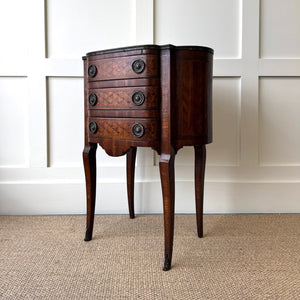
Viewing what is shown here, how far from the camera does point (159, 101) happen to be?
52.9 inches

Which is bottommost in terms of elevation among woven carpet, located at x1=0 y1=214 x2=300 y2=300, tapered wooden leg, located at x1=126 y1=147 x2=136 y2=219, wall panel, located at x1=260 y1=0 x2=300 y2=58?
woven carpet, located at x1=0 y1=214 x2=300 y2=300

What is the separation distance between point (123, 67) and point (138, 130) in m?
0.25

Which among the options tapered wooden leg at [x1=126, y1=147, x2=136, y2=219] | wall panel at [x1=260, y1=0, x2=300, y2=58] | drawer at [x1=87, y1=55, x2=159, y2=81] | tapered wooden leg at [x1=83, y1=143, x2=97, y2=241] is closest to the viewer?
drawer at [x1=87, y1=55, x2=159, y2=81]

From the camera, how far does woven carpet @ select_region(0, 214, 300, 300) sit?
1169mm

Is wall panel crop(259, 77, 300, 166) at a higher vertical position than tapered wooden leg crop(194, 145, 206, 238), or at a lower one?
higher

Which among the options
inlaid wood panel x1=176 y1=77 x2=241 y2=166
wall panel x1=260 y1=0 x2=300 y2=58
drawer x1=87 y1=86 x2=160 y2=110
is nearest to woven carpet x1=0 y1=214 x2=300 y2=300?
inlaid wood panel x1=176 y1=77 x2=241 y2=166

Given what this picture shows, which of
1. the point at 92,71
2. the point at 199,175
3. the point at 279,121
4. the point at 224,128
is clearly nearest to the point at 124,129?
the point at 92,71

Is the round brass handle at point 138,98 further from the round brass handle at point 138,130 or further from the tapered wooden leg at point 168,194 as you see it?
the tapered wooden leg at point 168,194

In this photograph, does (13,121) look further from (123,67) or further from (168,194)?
(168,194)

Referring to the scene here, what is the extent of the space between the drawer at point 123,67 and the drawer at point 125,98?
0.05m

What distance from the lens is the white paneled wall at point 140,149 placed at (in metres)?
2.01

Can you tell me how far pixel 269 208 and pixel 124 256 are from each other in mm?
1020

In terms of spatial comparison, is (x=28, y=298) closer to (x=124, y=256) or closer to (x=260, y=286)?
(x=124, y=256)

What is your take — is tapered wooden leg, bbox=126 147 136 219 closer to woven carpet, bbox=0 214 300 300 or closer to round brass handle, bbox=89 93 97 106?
woven carpet, bbox=0 214 300 300
